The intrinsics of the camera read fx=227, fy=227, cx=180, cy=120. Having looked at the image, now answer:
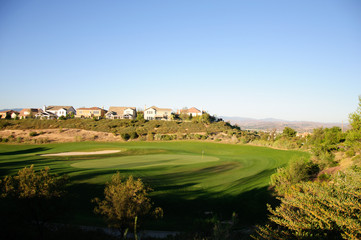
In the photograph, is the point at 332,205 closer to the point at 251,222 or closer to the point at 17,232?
the point at 251,222

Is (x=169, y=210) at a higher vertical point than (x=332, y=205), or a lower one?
lower

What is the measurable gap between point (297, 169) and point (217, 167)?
432 inches

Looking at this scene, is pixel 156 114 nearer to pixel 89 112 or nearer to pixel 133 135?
pixel 89 112

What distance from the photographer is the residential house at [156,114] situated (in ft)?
319

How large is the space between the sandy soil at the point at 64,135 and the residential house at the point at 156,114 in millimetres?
31294

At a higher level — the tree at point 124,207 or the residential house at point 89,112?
the residential house at point 89,112

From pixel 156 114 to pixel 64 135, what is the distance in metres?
42.4

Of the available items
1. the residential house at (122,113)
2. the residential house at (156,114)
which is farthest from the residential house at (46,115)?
the residential house at (156,114)

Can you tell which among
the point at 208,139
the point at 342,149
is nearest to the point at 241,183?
the point at 342,149

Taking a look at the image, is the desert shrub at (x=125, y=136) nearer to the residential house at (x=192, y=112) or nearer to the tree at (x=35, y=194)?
the residential house at (x=192, y=112)

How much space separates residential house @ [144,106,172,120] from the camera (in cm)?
9738

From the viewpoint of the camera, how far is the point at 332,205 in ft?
25.3

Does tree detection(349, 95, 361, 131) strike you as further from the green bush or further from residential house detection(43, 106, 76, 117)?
residential house detection(43, 106, 76, 117)

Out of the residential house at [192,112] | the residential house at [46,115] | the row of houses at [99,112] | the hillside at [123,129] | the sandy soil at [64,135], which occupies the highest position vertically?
the residential house at [192,112]
